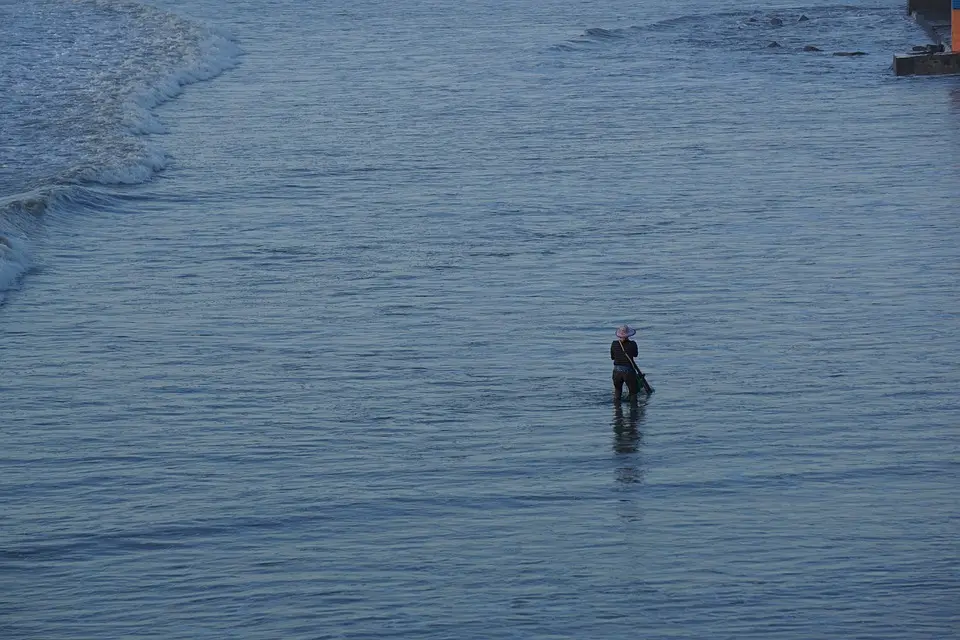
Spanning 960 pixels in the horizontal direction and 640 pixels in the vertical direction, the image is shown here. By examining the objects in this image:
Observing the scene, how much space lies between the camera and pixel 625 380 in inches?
722

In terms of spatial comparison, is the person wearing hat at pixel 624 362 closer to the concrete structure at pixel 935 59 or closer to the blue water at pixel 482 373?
the blue water at pixel 482 373

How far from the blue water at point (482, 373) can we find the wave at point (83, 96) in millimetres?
250

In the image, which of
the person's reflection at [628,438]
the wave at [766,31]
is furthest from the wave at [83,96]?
the wave at [766,31]

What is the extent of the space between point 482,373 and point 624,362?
2440mm

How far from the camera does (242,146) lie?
125 feet

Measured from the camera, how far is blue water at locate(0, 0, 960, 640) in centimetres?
1436

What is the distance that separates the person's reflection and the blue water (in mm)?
52

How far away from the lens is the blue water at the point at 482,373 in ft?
47.1

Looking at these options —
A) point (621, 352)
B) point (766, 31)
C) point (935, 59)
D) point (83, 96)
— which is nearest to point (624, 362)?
point (621, 352)

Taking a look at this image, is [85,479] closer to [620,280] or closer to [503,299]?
[503,299]

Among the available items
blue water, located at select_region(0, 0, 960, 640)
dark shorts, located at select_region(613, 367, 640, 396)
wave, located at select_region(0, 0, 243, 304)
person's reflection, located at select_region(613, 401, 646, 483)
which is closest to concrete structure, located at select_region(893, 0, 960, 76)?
blue water, located at select_region(0, 0, 960, 640)

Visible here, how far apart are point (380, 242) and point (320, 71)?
26451mm

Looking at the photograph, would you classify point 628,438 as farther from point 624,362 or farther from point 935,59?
point 935,59

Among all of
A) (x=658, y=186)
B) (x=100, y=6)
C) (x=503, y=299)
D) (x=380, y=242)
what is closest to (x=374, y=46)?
(x=100, y=6)
